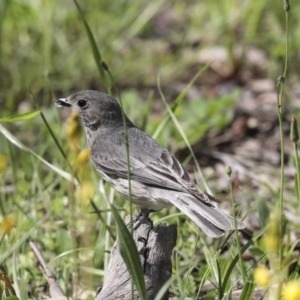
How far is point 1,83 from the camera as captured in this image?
27.2 ft

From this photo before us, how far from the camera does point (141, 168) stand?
477 cm

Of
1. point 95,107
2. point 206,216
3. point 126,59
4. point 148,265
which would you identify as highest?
point 95,107

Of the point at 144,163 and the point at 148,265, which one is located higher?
the point at 144,163

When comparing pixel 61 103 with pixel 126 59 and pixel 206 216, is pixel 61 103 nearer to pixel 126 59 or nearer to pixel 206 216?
pixel 206 216

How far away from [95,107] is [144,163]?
30.5 inches

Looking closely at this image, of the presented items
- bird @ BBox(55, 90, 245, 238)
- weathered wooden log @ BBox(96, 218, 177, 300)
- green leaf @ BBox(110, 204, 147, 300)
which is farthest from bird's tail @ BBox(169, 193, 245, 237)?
green leaf @ BBox(110, 204, 147, 300)

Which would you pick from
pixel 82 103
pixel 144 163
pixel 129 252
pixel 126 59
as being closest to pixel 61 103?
pixel 82 103

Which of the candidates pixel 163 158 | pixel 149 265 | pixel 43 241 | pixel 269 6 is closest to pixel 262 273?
pixel 149 265

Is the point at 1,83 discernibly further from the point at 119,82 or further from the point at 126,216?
the point at 126,216

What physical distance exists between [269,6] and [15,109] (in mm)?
2928

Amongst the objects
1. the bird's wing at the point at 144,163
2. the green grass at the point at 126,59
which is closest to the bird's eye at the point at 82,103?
the bird's wing at the point at 144,163

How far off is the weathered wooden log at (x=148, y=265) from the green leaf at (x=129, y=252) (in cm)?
43

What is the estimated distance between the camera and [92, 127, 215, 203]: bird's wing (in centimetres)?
451

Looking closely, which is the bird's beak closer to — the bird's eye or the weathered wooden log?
the bird's eye
